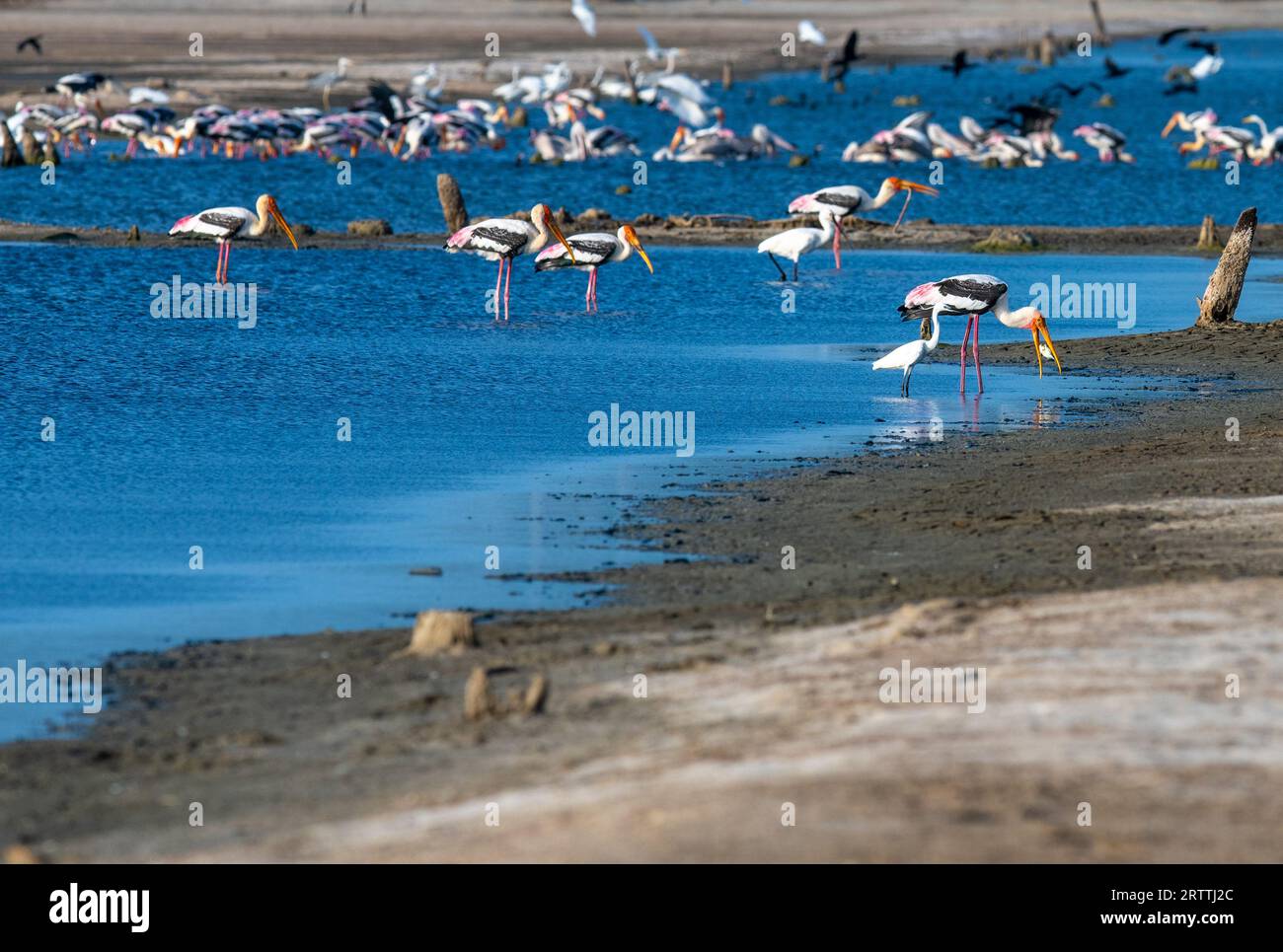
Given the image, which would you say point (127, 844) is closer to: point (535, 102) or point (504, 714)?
point (504, 714)

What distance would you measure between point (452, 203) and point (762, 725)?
21.9 meters

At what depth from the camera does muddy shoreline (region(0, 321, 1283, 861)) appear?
6.14 meters

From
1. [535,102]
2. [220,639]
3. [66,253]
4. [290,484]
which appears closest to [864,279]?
[66,253]

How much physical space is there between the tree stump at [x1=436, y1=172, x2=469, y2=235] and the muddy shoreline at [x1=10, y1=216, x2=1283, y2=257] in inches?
13.1

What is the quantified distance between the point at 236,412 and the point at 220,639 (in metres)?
6.52

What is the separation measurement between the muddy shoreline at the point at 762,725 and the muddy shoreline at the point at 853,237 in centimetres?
1713

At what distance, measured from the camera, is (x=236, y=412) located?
15508 millimetres

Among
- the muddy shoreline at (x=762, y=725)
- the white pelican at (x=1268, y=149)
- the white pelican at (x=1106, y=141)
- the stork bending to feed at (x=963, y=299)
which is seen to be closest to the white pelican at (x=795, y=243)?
the stork bending to feed at (x=963, y=299)

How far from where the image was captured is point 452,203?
28359mm

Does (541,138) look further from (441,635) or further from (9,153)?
(441,635)

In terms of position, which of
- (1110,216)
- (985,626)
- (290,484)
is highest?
(1110,216)

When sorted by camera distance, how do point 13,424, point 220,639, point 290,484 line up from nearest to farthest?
point 220,639 < point 290,484 < point 13,424

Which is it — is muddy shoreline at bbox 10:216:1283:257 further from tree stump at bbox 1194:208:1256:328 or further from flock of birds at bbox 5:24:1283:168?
flock of birds at bbox 5:24:1283:168

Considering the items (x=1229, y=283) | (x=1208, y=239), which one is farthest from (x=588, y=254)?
(x=1208, y=239)
